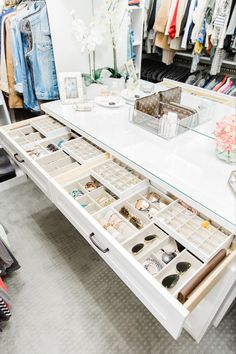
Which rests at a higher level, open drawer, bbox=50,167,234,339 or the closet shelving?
the closet shelving

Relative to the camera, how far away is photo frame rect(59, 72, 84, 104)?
4.87 feet

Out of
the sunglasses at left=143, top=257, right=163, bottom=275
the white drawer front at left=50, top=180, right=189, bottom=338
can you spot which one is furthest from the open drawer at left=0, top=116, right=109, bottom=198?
the sunglasses at left=143, top=257, right=163, bottom=275

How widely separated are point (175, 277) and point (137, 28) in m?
1.64

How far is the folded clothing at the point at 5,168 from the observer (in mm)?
1951

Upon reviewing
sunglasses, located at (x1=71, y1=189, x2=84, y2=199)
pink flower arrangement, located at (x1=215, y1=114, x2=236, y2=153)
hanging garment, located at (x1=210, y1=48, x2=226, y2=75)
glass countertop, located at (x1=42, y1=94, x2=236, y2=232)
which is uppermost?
hanging garment, located at (x1=210, y1=48, x2=226, y2=75)

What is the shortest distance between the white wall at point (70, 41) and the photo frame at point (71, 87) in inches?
7.0

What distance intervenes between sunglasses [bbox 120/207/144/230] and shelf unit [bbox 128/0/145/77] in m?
1.02

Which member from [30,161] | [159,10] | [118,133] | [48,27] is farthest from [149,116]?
[48,27]

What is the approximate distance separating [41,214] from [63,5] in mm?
1452

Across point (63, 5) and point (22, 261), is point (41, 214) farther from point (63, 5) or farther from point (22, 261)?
point (63, 5)

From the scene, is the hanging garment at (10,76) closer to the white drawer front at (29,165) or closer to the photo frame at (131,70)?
the white drawer front at (29,165)

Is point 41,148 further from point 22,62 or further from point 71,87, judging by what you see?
point 22,62

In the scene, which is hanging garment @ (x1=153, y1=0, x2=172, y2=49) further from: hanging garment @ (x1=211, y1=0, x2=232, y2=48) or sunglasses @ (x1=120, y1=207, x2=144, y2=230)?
sunglasses @ (x1=120, y1=207, x2=144, y2=230)

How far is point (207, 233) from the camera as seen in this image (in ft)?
2.74
